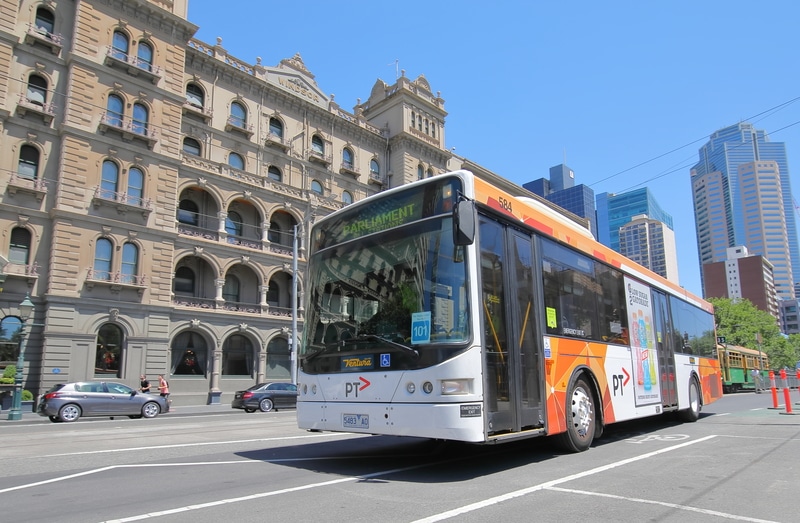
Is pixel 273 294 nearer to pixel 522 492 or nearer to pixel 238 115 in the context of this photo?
pixel 238 115

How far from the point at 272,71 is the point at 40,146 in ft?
→ 55.4

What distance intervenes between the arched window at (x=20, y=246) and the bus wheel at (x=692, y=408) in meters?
28.0

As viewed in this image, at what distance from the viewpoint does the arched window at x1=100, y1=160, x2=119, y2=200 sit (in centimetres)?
2795

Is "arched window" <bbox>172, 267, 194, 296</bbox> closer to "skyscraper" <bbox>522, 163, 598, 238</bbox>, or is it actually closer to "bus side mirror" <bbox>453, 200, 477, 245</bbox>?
"bus side mirror" <bbox>453, 200, 477, 245</bbox>

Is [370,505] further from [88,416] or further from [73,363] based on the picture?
→ [73,363]

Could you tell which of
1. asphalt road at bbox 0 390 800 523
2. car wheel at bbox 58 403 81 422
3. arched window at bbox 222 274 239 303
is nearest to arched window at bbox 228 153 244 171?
arched window at bbox 222 274 239 303

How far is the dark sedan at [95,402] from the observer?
1906cm

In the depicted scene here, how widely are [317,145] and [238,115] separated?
257 inches

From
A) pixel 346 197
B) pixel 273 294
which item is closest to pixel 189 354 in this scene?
pixel 273 294

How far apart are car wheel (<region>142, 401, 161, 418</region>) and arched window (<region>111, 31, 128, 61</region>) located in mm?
18830

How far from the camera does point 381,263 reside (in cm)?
685

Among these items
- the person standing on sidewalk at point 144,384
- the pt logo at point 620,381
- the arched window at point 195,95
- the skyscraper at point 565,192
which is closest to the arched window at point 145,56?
the arched window at point 195,95

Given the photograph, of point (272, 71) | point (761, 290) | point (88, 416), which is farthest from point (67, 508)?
point (761, 290)

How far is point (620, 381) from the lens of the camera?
942cm
